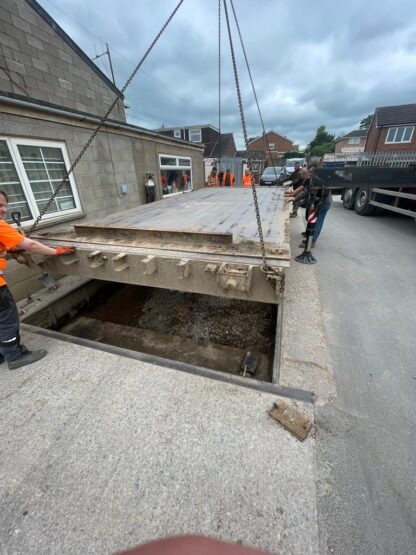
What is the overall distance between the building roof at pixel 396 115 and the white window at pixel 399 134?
1.87ft

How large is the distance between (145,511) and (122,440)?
0.48 metres

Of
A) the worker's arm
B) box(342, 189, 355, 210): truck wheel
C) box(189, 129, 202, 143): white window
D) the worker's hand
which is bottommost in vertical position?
box(342, 189, 355, 210): truck wheel

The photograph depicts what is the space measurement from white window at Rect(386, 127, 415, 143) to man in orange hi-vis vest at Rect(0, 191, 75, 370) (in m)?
30.0

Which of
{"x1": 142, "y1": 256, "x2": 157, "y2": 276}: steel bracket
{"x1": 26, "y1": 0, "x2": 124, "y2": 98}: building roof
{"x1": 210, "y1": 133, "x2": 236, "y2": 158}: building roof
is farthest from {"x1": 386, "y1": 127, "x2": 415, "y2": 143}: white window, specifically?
{"x1": 142, "y1": 256, "x2": 157, "y2": 276}: steel bracket

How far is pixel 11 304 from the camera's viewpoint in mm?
2336

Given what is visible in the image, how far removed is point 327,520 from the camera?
4.45ft

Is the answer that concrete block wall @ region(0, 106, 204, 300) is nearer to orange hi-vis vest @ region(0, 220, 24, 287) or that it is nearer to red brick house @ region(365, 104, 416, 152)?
orange hi-vis vest @ region(0, 220, 24, 287)

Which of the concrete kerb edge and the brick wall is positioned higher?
the brick wall

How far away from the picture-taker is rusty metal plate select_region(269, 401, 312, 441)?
1.77m

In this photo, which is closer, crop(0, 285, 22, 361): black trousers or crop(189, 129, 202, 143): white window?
crop(0, 285, 22, 361): black trousers

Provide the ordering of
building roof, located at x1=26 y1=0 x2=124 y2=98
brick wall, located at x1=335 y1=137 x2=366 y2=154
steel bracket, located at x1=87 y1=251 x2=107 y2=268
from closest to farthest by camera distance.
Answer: steel bracket, located at x1=87 y1=251 x2=107 y2=268 → building roof, located at x1=26 y1=0 x2=124 y2=98 → brick wall, located at x1=335 y1=137 x2=366 y2=154

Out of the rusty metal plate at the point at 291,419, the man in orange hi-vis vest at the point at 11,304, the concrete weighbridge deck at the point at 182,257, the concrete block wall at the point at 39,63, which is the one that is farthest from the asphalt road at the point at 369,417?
the concrete block wall at the point at 39,63

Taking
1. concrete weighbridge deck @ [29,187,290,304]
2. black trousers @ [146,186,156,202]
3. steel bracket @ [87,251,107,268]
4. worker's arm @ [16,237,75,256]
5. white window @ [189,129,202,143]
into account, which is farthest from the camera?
white window @ [189,129,202,143]

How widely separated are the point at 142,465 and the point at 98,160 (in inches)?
231
